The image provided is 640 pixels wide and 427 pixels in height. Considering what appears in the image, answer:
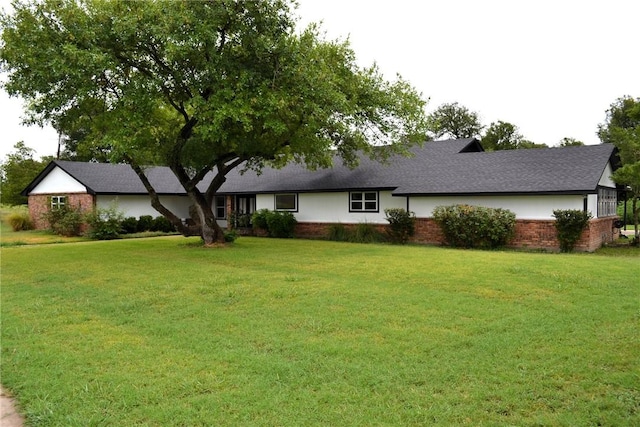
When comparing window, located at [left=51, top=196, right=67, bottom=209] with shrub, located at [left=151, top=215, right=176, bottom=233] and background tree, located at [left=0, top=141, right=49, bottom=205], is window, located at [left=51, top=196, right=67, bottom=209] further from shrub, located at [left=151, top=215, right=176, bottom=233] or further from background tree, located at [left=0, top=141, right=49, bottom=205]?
background tree, located at [left=0, top=141, right=49, bottom=205]

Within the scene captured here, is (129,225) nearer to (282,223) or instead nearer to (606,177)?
(282,223)

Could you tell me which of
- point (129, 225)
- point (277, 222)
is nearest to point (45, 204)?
point (129, 225)

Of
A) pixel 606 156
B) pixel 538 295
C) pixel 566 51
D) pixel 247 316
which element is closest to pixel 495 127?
pixel 606 156

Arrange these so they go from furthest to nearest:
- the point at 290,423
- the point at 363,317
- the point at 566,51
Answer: the point at 566,51 → the point at 363,317 → the point at 290,423

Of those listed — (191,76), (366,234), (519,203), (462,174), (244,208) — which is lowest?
(366,234)

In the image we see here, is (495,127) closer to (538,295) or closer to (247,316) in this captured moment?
(538,295)

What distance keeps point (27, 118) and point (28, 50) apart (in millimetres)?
2749

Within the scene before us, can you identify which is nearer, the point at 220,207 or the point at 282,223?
the point at 282,223

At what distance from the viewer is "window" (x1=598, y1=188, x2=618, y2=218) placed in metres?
18.3

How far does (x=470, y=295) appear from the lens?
829cm

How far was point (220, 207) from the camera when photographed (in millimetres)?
28391

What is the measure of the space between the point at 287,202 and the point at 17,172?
23.1 meters

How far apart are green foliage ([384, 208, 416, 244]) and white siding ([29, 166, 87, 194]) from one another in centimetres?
1654

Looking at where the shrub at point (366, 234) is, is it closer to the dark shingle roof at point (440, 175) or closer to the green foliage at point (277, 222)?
the dark shingle roof at point (440, 175)
